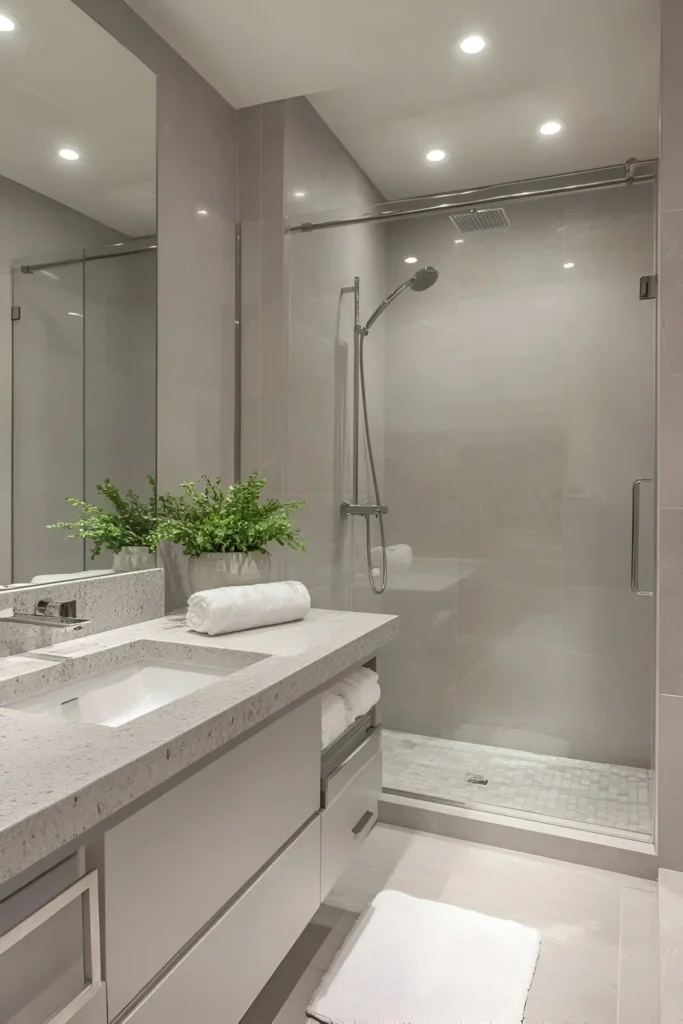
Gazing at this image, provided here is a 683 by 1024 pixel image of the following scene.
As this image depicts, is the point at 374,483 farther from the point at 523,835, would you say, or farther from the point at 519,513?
the point at 523,835

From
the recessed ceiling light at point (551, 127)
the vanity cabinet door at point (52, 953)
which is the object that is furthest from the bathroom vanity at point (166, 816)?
the recessed ceiling light at point (551, 127)

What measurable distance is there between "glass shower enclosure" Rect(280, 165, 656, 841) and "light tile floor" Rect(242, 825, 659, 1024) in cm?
25

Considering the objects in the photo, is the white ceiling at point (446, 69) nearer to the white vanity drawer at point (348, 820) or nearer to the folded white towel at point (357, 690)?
the folded white towel at point (357, 690)

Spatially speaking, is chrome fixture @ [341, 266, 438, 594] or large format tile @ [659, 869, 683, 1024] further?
chrome fixture @ [341, 266, 438, 594]

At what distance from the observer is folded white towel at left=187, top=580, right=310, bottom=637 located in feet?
5.19

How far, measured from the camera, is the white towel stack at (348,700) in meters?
1.55

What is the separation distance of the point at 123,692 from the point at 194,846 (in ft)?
1.61

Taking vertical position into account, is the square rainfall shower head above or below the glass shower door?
above

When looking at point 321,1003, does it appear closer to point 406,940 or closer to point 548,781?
point 406,940

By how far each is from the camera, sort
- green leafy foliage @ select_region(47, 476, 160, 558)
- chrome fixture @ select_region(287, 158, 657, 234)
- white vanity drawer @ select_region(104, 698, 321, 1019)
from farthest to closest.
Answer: chrome fixture @ select_region(287, 158, 657, 234)
green leafy foliage @ select_region(47, 476, 160, 558)
white vanity drawer @ select_region(104, 698, 321, 1019)

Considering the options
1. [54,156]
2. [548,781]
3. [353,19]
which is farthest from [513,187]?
[548,781]

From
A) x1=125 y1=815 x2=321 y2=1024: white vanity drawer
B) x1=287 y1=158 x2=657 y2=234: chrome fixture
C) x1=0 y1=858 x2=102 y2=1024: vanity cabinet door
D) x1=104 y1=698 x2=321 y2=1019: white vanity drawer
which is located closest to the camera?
x1=0 y1=858 x2=102 y2=1024: vanity cabinet door

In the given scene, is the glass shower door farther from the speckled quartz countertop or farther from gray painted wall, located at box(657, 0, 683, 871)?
the speckled quartz countertop

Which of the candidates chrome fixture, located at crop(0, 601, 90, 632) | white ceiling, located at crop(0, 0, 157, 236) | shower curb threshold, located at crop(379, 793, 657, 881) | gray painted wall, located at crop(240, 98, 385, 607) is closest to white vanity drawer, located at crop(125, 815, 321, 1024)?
chrome fixture, located at crop(0, 601, 90, 632)
